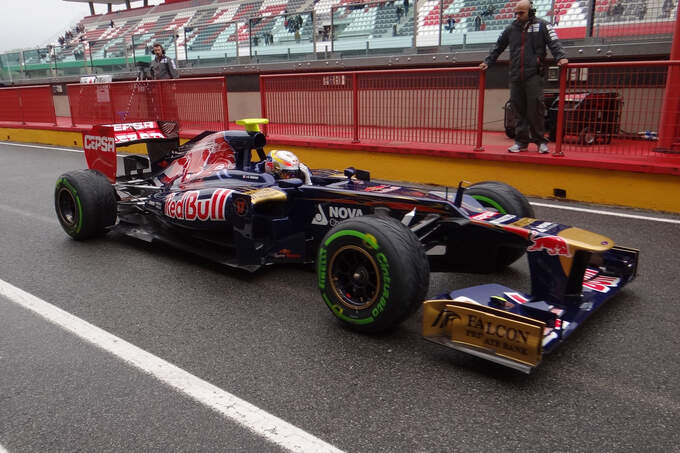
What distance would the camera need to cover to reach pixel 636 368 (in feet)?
10.1

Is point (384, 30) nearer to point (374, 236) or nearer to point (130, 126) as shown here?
point (130, 126)

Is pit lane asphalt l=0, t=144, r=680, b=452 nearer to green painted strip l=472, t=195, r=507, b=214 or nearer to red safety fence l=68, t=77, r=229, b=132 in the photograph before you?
green painted strip l=472, t=195, r=507, b=214

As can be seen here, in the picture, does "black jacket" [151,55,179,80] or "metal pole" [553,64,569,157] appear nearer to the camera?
"metal pole" [553,64,569,157]

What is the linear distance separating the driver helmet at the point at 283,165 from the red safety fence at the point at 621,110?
3908mm

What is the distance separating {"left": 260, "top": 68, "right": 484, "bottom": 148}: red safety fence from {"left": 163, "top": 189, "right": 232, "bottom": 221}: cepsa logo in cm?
427

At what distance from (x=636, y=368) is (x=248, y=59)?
1494 centimetres

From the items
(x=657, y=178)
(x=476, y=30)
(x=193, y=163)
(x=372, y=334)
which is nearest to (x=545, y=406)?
(x=372, y=334)

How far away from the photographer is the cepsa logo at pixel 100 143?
599 cm

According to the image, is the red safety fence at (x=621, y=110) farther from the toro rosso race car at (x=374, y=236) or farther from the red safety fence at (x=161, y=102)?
the red safety fence at (x=161, y=102)

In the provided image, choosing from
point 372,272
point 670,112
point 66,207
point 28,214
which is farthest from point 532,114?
point 28,214

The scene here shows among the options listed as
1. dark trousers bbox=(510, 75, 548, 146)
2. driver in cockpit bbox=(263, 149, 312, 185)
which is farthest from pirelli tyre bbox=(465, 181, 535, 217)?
dark trousers bbox=(510, 75, 548, 146)

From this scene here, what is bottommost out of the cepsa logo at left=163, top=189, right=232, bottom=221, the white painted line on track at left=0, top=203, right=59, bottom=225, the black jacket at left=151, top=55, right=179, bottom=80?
the white painted line on track at left=0, top=203, right=59, bottom=225

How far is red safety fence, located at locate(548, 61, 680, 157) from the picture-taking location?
6598 millimetres

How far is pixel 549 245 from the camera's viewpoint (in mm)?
3264
